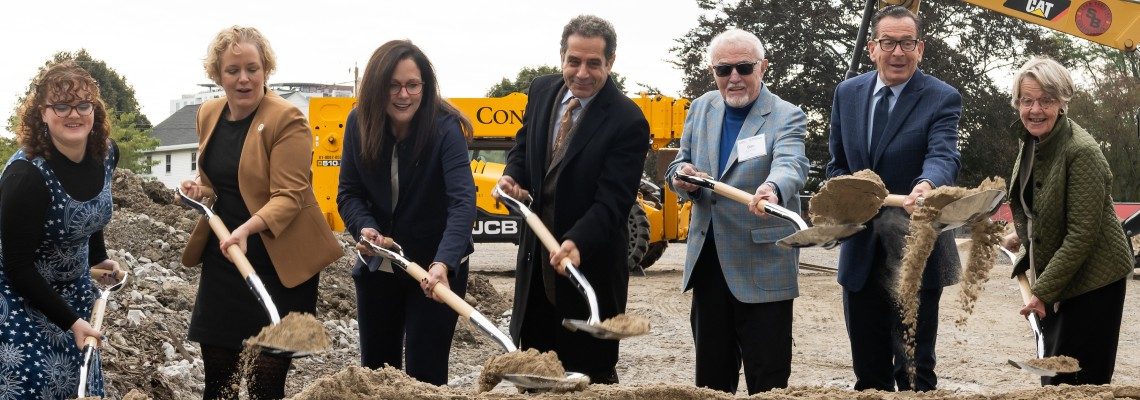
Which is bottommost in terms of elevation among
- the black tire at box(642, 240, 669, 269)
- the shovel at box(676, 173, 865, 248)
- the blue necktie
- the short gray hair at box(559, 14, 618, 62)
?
the black tire at box(642, 240, 669, 269)

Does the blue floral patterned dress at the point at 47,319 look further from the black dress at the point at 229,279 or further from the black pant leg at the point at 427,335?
the black pant leg at the point at 427,335

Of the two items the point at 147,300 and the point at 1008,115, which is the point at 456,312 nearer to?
the point at 147,300

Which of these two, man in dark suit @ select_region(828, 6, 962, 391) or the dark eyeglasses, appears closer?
the dark eyeglasses

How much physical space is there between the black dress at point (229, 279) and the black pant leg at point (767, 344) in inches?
67.4

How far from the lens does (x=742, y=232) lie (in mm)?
5074

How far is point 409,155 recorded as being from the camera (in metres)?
4.72

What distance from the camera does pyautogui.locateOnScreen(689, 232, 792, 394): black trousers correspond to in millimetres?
5008

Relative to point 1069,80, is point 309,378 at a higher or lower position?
lower

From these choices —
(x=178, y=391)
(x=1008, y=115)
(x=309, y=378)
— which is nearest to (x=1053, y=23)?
(x=309, y=378)

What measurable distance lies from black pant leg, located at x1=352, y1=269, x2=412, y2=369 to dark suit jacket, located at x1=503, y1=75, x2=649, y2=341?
1.81 ft

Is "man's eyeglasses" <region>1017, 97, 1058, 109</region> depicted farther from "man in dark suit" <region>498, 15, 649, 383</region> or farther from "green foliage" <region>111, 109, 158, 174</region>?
"green foliage" <region>111, 109, 158, 174</region>

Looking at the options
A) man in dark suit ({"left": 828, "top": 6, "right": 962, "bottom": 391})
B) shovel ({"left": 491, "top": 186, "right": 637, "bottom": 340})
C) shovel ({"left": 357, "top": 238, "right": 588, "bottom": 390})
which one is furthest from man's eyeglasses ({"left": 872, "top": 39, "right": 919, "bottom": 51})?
shovel ({"left": 357, "top": 238, "right": 588, "bottom": 390})

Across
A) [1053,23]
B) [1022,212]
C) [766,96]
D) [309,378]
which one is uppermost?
[1053,23]

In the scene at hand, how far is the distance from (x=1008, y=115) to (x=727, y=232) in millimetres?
27575
